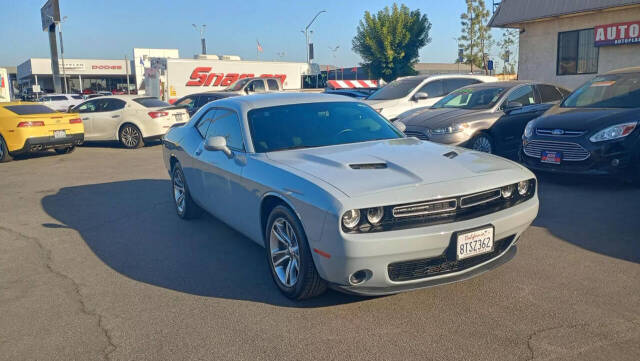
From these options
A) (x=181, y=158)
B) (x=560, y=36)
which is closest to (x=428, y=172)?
(x=181, y=158)

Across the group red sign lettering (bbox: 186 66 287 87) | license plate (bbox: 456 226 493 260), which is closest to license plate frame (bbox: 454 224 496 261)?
license plate (bbox: 456 226 493 260)

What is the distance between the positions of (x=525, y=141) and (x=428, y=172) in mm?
5065

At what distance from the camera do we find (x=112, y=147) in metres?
16.1

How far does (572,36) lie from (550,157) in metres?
14.0

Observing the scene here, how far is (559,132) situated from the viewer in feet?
25.7

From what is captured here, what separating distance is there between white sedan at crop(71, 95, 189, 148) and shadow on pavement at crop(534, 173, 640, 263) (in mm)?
10802

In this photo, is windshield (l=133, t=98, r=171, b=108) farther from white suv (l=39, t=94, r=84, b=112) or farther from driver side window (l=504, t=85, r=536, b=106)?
white suv (l=39, t=94, r=84, b=112)

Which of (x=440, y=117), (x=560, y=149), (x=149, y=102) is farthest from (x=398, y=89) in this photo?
(x=149, y=102)

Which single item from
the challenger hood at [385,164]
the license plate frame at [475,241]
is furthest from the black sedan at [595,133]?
the license plate frame at [475,241]

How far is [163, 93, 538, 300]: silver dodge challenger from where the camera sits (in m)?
3.51

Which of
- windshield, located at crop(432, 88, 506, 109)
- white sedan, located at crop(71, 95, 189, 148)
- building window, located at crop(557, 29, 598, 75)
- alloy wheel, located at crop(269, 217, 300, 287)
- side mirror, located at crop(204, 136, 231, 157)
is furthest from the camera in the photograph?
building window, located at crop(557, 29, 598, 75)

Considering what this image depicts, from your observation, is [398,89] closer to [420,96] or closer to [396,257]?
[420,96]

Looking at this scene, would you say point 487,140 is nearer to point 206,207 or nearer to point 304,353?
point 206,207

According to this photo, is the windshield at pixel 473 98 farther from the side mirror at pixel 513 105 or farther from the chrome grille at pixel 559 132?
the chrome grille at pixel 559 132
